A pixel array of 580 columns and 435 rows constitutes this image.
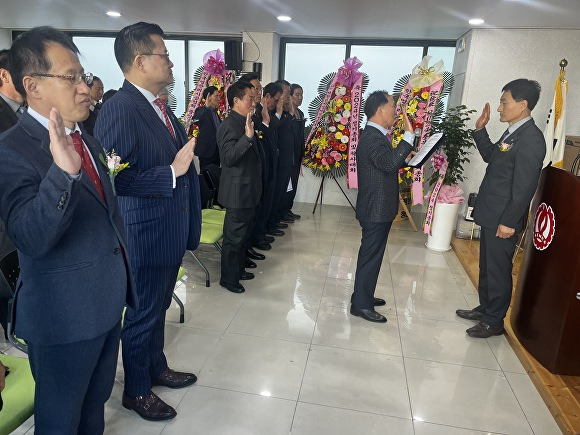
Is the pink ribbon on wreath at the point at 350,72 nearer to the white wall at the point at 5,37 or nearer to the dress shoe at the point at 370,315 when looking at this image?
the dress shoe at the point at 370,315

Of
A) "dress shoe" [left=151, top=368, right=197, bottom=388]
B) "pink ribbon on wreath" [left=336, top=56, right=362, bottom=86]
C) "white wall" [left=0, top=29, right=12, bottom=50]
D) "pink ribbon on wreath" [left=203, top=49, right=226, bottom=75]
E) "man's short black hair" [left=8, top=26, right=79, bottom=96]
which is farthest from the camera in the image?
"white wall" [left=0, top=29, right=12, bottom=50]

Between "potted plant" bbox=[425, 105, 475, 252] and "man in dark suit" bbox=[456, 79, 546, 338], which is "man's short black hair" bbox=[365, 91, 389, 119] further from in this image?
"potted plant" bbox=[425, 105, 475, 252]

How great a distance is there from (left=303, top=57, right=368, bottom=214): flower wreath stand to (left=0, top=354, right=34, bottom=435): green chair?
4.39 m

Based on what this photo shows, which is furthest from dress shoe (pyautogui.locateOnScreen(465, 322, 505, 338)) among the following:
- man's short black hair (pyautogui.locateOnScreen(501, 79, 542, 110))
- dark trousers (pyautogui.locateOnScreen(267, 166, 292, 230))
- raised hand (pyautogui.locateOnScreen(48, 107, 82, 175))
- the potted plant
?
raised hand (pyautogui.locateOnScreen(48, 107, 82, 175))

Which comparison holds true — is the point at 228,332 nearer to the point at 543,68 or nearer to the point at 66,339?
the point at 66,339

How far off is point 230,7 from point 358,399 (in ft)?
13.6

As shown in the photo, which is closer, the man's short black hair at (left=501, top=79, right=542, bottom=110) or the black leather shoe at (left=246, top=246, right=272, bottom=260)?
the man's short black hair at (left=501, top=79, right=542, bottom=110)

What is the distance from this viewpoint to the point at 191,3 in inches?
175

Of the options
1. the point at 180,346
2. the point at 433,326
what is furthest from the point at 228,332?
the point at 433,326

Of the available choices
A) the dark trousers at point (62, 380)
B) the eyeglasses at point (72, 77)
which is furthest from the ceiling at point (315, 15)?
the dark trousers at point (62, 380)

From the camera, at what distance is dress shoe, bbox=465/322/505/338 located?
9.39 feet

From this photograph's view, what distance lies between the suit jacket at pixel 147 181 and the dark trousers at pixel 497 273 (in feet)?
6.69

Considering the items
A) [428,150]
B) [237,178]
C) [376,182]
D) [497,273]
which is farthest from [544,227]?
[237,178]

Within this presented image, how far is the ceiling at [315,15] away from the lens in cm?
401
